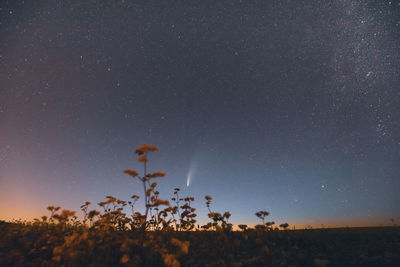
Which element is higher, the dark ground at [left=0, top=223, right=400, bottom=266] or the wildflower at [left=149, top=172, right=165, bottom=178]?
the wildflower at [left=149, top=172, right=165, bottom=178]

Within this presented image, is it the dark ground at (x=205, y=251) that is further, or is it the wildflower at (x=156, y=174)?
the wildflower at (x=156, y=174)

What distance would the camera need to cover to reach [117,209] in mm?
7199

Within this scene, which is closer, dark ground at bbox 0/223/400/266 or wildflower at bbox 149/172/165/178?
dark ground at bbox 0/223/400/266

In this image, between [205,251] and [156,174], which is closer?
[156,174]

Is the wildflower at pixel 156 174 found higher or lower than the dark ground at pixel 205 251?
higher

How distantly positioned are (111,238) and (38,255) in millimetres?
2414

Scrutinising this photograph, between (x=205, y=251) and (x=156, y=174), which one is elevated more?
(x=156, y=174)

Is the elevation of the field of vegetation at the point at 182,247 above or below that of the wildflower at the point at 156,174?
below

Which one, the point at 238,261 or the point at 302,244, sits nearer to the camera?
the point at 238,261

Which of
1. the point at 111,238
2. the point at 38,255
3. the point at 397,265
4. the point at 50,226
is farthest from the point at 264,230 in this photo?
the point at 50,226

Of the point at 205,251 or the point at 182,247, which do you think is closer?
the point at 182,247

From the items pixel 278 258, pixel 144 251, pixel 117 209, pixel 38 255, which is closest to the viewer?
pixel 144 251

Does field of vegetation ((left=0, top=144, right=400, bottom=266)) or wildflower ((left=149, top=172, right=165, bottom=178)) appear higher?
wildflower ((left=149, top=172, right=165, bottom=178))

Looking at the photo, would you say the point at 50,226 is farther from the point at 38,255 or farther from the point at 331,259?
the point at 331,259
